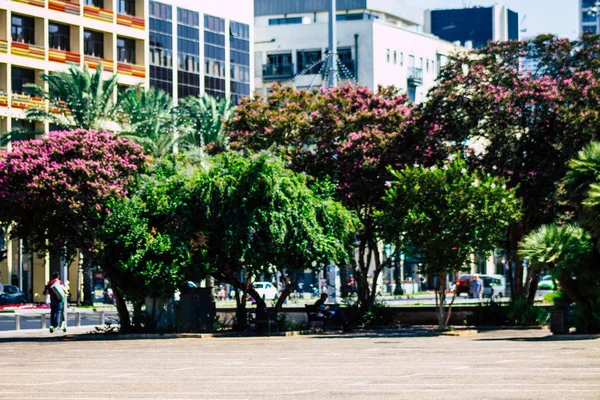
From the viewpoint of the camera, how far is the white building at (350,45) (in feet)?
351

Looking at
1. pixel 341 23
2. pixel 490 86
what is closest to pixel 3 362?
pixel 490 86

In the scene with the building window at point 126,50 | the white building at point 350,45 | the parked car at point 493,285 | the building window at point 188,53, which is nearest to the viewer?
the building window at point 126,50

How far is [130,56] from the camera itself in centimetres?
8619

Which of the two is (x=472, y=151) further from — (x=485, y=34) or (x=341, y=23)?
(x=485, y=34)

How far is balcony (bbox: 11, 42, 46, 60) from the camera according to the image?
251ft

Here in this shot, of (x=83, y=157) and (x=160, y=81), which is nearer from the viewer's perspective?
(x=83, y=157)

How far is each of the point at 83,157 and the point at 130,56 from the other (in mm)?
49326

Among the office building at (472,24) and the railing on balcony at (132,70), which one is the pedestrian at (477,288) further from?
the office building at (472,24)

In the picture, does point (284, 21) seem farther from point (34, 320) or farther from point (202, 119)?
point (34, 320)

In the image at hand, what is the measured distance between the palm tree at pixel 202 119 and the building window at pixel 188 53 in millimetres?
12175

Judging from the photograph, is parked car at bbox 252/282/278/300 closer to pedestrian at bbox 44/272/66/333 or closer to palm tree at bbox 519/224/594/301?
pedestrian at bbox 44/272/66/333

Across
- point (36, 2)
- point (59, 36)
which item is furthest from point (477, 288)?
point (36, 2)

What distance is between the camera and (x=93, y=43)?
82.8 meters

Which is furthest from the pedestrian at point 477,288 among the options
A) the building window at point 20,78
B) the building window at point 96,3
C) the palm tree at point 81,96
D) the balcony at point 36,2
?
the balcony at point 36,2
